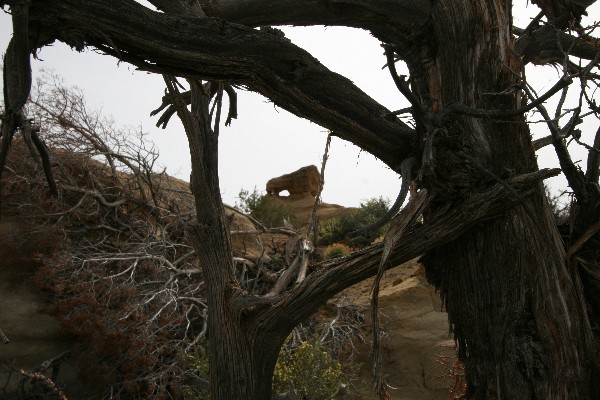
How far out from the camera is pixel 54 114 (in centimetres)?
1204

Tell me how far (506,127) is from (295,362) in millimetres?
5651

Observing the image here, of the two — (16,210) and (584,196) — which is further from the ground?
(16,210)

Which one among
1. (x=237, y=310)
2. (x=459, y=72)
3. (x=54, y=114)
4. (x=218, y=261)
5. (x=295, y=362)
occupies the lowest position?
(x=295, y=362)

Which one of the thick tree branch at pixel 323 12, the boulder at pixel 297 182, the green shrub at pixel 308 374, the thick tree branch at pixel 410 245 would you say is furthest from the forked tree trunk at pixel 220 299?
the boulder at pixel 297 182

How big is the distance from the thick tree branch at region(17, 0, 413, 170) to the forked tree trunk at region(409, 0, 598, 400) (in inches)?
17.0

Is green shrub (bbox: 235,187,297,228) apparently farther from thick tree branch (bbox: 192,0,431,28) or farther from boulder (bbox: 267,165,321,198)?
thick tree branch (bbox: 192,0,431,28)

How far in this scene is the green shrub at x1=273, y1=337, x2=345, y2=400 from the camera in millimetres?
8680

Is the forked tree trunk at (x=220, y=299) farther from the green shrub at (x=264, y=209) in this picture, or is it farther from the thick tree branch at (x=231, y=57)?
the green shrub at (x=264, y=209)

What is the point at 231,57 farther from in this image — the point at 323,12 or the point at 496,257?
the point at 496,257

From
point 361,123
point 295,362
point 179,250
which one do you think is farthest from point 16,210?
point 361,123

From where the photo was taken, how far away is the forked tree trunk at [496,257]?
3.91 m

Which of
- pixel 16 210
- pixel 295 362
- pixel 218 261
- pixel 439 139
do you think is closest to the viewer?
pixel 439 139

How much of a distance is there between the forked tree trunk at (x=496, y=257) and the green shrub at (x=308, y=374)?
15.3 ft

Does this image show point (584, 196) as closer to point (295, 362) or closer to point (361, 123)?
point (361, 123)
